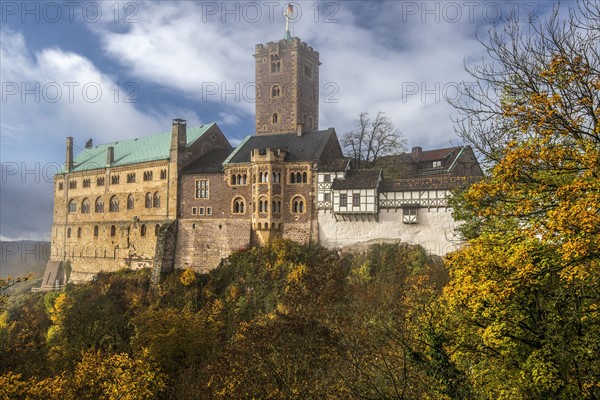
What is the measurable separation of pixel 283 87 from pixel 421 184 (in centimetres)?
2091

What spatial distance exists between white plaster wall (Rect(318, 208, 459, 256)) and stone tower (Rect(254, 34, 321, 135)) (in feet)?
47.7

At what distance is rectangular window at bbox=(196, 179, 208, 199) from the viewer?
46.9 meters

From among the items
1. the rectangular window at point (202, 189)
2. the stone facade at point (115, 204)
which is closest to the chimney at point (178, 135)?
the stone facade at point (115, 204)

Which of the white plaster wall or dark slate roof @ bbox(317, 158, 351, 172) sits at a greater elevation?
dark slate roof @ bbox(317, 158, 351, 172)

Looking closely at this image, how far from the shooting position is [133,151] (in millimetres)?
56406

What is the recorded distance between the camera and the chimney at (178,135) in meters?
49.2

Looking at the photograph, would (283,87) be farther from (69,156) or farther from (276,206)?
(69,156)

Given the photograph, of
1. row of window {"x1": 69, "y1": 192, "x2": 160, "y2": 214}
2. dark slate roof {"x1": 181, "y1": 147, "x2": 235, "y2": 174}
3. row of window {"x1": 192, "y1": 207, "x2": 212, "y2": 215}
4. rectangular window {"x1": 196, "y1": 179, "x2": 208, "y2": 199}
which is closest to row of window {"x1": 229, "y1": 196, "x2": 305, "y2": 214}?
row of window {"x1": 192, "y1": 207, "x2": 212, "y2": 215}

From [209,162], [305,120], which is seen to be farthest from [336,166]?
[305,120]

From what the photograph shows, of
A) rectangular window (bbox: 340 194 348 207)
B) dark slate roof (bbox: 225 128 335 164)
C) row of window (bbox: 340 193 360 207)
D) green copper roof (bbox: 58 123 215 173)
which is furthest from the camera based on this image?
green copper roof (bbox: 58 123 215 173)

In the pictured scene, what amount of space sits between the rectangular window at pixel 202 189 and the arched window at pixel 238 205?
337 centimetres

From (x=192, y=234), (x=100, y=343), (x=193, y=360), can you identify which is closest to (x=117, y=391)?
(x=193, y=360)

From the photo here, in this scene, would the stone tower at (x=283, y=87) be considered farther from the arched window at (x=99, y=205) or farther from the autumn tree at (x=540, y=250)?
the autumn tree at (x=540, y=250)

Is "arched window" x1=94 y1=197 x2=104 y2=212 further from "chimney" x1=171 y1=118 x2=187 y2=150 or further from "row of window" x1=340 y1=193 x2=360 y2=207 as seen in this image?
"row of window" x1=340 y1=193 x2=360 y2=207
